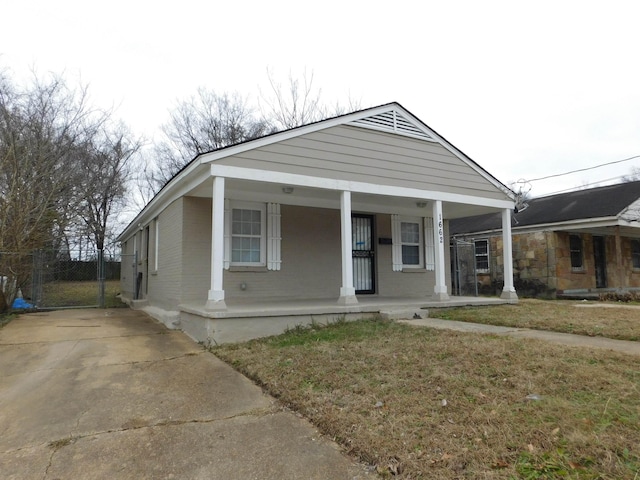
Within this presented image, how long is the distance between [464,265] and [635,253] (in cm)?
742

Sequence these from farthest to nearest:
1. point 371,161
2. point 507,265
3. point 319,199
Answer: point 507,265 < point 319,199 < point 371,161

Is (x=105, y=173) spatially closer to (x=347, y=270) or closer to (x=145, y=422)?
(x=347, y=270)

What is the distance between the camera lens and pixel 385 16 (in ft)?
28.2

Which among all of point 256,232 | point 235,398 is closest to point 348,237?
point 256,232

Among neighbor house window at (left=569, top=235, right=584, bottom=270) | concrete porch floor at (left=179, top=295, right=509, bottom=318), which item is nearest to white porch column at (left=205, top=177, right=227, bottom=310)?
concrete porch floor at (left=179, top=295, right=509, bottom=318)

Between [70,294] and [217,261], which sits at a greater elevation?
[217,261]

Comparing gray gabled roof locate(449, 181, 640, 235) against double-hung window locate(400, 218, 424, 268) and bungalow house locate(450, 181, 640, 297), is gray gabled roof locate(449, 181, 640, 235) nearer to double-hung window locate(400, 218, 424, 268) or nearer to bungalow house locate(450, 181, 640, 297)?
bungalow house locate(450, 181, 640, 297)

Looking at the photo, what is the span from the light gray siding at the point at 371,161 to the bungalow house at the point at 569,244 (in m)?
5.14

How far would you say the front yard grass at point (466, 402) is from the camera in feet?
8.05

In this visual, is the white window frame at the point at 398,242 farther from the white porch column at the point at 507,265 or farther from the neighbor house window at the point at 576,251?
the neighbor house window at the point at 576,251

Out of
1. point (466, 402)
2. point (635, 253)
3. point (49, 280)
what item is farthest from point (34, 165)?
point (635, 253)

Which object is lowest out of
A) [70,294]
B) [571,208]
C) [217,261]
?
[70,294]

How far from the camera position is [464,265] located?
1636 cm

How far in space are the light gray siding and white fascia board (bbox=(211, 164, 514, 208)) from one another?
0.34 feet
